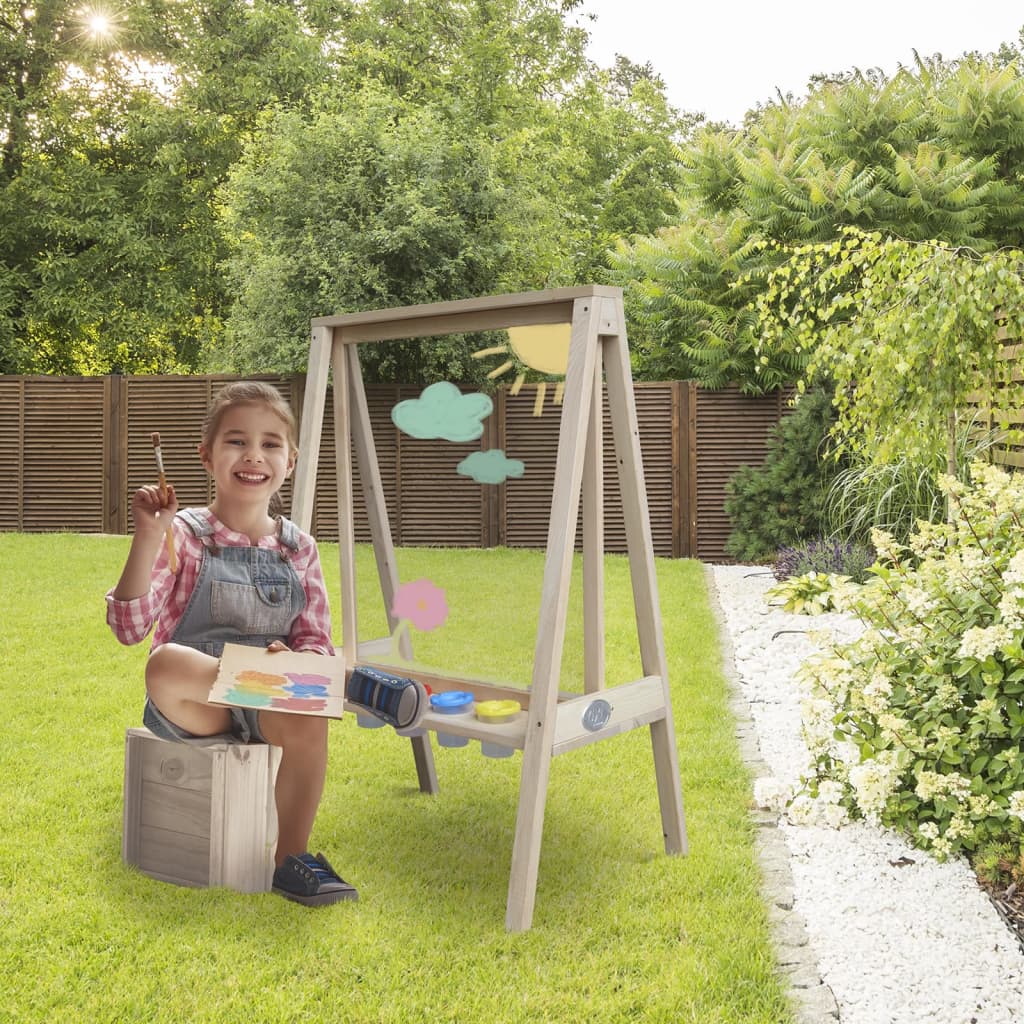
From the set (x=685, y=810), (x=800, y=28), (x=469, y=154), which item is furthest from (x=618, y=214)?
(x=685, y=810)

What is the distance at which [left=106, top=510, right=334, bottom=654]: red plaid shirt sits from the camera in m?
2.79

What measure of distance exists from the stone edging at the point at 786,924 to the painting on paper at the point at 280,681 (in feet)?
4.03

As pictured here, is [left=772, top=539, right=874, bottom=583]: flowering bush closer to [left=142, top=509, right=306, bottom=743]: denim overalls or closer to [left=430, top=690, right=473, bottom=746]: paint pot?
[left=430, top=690, right=473, bottom=746]: paint pot

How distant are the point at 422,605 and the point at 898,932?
1558 mm

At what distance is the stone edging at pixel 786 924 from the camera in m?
2.30

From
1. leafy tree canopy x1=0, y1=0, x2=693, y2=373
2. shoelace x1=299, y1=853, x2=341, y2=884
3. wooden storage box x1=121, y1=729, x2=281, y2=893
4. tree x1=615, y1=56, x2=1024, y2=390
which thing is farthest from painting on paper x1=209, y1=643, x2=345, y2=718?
leafy tree canopy x1=0, y1=0, x2=693, y2=373

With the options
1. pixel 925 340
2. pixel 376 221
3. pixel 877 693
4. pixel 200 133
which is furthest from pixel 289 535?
pixel 200 133

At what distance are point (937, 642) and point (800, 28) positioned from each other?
24.4m

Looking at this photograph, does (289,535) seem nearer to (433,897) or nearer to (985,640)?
(433,897)

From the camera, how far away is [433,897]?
2.87m

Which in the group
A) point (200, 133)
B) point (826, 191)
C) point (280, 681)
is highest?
point (200, 133)

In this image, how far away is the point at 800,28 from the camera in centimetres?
2433

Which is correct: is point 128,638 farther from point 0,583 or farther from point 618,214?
point 618,214

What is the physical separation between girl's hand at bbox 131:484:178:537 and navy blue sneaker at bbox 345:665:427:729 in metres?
0.68
